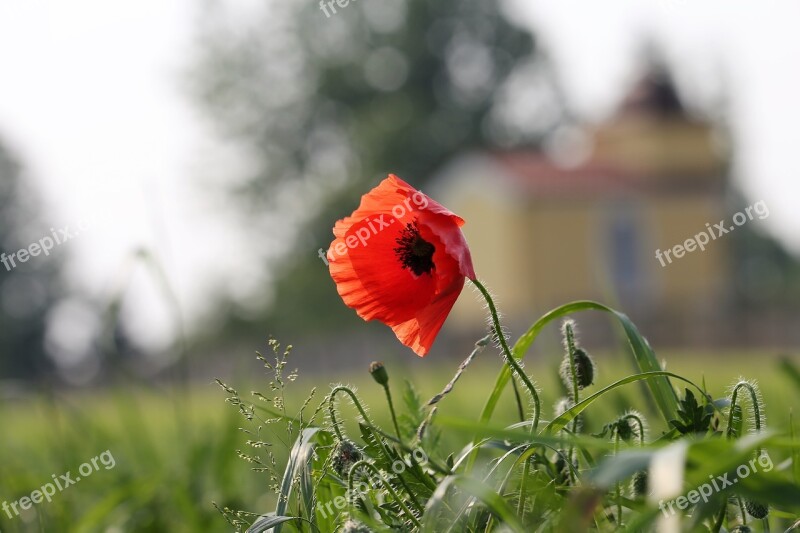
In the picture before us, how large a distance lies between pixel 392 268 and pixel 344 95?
39.0 meters

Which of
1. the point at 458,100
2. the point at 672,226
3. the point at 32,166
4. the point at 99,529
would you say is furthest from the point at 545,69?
the point at 99,529

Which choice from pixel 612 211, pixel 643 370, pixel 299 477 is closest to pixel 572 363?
pixel 643 370

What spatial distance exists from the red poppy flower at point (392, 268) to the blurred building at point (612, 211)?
99.9ft

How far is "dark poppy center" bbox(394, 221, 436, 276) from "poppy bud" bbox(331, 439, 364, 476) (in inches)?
11.4

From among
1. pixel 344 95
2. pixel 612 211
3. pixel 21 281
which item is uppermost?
pixel 344 95

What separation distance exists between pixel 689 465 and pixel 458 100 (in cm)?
3967

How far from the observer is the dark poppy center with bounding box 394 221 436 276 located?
133cm

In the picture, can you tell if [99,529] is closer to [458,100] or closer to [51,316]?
[458,100]

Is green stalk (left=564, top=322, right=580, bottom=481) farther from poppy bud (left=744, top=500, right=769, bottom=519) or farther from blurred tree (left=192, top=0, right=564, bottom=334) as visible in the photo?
blurred tree (left=192, top=0, right=564, bottom=334)

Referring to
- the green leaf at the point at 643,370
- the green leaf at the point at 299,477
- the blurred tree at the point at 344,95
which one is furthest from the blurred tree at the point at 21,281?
the green leaf at the point at 299,477

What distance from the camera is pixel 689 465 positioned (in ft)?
3.15

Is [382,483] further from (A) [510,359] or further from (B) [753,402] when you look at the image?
(B) [753,402]

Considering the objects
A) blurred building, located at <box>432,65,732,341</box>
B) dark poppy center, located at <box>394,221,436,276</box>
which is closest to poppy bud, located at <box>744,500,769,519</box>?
dark poppy center, located at <box>394,221,436,276</box>

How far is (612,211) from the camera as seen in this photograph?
112ft
